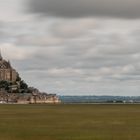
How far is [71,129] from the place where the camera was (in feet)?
204

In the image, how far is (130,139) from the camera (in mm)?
50781

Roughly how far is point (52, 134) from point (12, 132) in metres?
4.56

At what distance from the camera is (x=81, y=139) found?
51781mm

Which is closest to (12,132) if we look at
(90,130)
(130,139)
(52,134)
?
(52,134)

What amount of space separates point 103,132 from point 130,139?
7.84m

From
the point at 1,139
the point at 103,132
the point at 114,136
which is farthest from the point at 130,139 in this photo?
the point at 1,139

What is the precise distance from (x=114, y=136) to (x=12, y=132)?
36.4 feet

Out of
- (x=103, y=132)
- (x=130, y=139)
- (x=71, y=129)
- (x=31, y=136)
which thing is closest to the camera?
(x=130, y=139)

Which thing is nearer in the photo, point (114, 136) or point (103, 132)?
point (114, 136)

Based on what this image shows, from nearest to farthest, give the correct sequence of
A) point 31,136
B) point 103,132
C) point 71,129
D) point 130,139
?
point 130,139 < point 31,136 < point 103,132 < point 71,129

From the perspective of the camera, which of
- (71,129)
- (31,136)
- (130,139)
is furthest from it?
(71,129)

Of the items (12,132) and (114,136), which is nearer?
(114,136)

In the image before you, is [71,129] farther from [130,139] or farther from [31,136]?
[130,139]

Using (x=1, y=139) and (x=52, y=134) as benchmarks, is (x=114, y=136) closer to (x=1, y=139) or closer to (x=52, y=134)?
(x=52, y=134)
